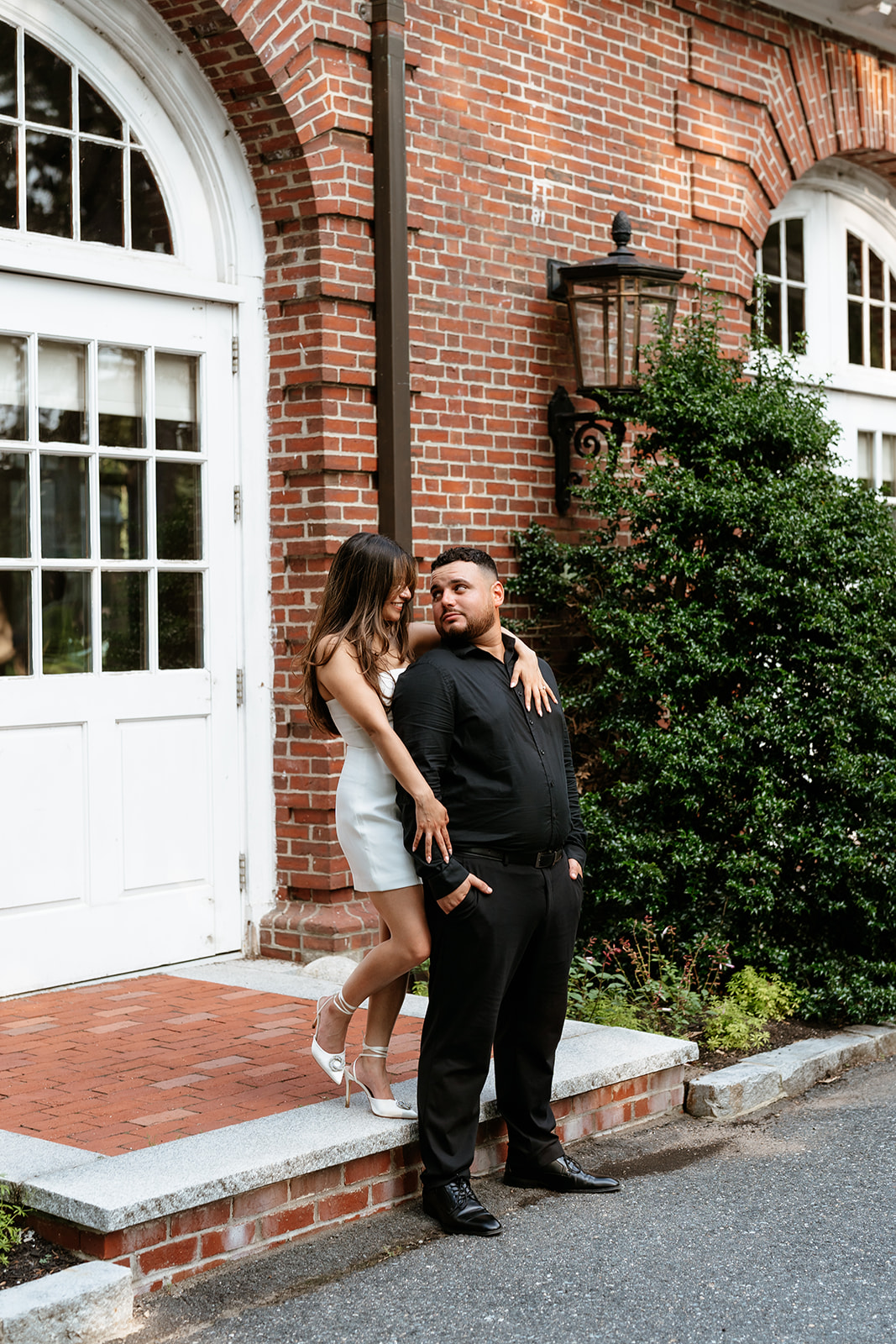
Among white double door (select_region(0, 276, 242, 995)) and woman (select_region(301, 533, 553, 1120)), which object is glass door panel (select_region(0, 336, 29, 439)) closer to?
white double door (select_region(0, 276, 242, 995))

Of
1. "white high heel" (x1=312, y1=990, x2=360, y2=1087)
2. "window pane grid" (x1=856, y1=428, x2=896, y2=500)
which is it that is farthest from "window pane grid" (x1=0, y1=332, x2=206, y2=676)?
"window pane grid" (x1=856, y1=428, x2=896, y2=500)

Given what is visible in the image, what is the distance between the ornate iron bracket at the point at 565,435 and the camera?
25.3ft

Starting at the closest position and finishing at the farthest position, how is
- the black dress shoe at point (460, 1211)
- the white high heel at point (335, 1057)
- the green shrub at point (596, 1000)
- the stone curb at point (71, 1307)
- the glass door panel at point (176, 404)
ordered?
1. the stone curb at point (71, 1307)
2. the black dress shoe at point (460, 1211)
3. the white high heel at point (335, 1057)
4. the green shrub at point (596, 1000)
5. the glass door panel at point (176, 404)

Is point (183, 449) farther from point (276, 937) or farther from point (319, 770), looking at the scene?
point (276, 937)

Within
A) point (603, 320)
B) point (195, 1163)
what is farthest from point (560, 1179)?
point (603, 320)

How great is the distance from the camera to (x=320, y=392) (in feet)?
21.6

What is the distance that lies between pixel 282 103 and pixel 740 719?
3.26 metres

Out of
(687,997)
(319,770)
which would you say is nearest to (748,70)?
(319,770)

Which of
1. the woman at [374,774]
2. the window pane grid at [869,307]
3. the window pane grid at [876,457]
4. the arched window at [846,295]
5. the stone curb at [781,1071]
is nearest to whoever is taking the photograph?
the woman at [374,774]

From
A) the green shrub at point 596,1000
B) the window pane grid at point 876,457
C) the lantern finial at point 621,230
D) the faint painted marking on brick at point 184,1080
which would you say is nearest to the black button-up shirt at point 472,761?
the faint painted marking on brick at point 184,1080

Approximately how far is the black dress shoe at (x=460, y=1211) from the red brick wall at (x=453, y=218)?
7.78 ft

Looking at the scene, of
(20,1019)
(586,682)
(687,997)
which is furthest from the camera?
(586,682)

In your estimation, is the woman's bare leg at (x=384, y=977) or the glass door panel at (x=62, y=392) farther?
the glass door panel at (x=62, y=392)

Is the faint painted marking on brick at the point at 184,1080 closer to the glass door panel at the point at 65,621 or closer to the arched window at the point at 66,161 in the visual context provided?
the glass door panel at the point at 65,621
